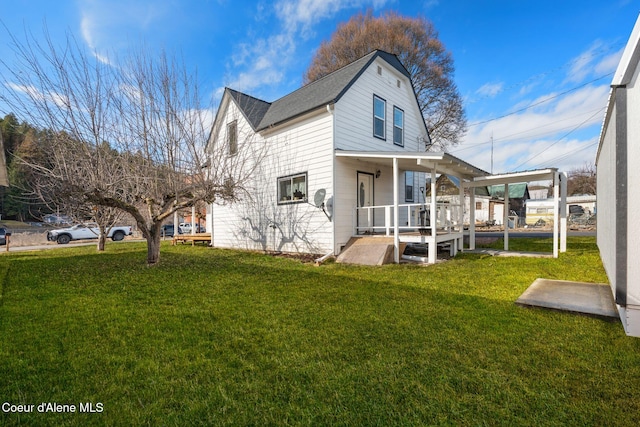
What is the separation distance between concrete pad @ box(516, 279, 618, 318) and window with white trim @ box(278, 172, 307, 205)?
6489 millimetres

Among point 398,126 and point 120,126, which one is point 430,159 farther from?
point 120,126

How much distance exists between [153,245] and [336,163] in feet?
17.7

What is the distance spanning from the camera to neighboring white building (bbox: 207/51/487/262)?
8602 millimetres

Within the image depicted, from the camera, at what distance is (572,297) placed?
4.11 metres

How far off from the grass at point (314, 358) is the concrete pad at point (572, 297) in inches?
8.5

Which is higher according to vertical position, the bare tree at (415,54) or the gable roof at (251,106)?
the bare tree at (415,54)

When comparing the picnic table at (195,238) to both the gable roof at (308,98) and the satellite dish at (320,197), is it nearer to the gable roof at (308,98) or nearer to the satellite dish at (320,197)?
the gable roof at (308,98)

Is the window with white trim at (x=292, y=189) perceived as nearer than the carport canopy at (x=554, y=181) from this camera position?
No

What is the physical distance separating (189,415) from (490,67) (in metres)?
20.9

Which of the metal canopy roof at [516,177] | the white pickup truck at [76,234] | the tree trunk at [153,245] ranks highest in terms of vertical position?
the metal canopy roof at [516,177]

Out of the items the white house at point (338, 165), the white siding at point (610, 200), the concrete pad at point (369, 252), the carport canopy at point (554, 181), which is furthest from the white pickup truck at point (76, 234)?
the white siding at point (610, 200)

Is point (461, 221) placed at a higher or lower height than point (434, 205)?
lower

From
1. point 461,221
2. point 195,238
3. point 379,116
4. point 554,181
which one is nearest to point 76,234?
point 195,238

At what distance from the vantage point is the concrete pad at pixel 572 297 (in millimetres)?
3580
